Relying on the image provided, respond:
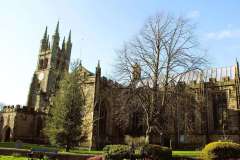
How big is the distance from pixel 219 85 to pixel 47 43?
4465cm

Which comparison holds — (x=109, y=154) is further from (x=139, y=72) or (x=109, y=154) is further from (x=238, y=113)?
(x=238, y=113)

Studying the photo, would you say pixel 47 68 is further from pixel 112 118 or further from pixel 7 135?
pixel 112 118

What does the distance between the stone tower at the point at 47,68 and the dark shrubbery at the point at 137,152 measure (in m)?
38.0

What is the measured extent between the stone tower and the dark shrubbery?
38022mm

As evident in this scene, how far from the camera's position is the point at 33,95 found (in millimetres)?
63219

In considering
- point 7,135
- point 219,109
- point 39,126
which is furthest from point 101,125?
point 219,109

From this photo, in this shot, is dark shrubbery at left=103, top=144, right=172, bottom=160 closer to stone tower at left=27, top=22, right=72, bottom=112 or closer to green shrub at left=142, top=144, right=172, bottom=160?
green shrub at left=142, top=144, right=172, bottom=160

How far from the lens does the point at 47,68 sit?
218 feet

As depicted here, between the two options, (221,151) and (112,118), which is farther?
(112,118)

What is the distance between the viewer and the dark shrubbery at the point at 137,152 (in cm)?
2081

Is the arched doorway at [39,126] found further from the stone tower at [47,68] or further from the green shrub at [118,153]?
the green shrub at [118,153]

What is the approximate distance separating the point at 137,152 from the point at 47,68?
48.9 metres

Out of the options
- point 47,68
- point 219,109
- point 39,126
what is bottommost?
point 39,126

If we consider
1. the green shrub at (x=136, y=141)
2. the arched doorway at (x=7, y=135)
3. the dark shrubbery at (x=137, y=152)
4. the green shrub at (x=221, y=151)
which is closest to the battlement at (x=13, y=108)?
the arched doorway at (x=7, y=135)
